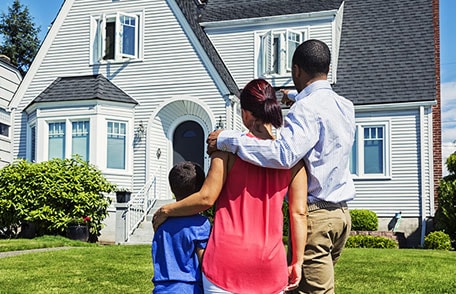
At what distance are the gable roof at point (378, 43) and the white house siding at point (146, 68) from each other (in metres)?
2.32

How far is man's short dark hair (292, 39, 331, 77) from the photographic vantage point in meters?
3.45

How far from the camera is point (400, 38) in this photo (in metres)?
18.6

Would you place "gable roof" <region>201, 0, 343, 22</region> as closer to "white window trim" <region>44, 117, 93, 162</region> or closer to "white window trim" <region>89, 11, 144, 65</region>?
"white window trim" <region>89, 11, 144, 65</region>

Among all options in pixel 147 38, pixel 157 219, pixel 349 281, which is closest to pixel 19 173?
pixel 147 38

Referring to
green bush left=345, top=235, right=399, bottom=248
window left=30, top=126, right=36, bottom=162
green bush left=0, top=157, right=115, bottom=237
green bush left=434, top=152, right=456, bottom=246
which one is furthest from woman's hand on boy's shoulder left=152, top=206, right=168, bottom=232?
window left=30, top=126, right=36, bottom=162

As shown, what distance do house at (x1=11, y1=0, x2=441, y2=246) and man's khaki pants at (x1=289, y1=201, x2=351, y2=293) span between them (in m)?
A: 13.5

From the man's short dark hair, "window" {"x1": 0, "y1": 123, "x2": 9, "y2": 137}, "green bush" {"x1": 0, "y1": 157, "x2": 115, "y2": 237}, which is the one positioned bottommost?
"green bush" {"x1": 0, "y1": 157, "x2": 115, "y2": 237}

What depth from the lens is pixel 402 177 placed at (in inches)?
678

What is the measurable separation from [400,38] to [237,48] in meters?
4.79

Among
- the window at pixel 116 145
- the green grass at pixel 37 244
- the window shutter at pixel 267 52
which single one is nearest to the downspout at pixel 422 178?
the window shutter at pixel 267 52

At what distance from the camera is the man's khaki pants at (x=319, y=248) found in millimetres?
3391

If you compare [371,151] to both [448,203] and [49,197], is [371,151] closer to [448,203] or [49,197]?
[448,203]

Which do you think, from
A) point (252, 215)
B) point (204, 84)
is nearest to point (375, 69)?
point (204, 84)

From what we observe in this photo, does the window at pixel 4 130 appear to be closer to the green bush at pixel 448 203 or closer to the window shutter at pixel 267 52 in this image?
the window shutter at pixel 267 52
